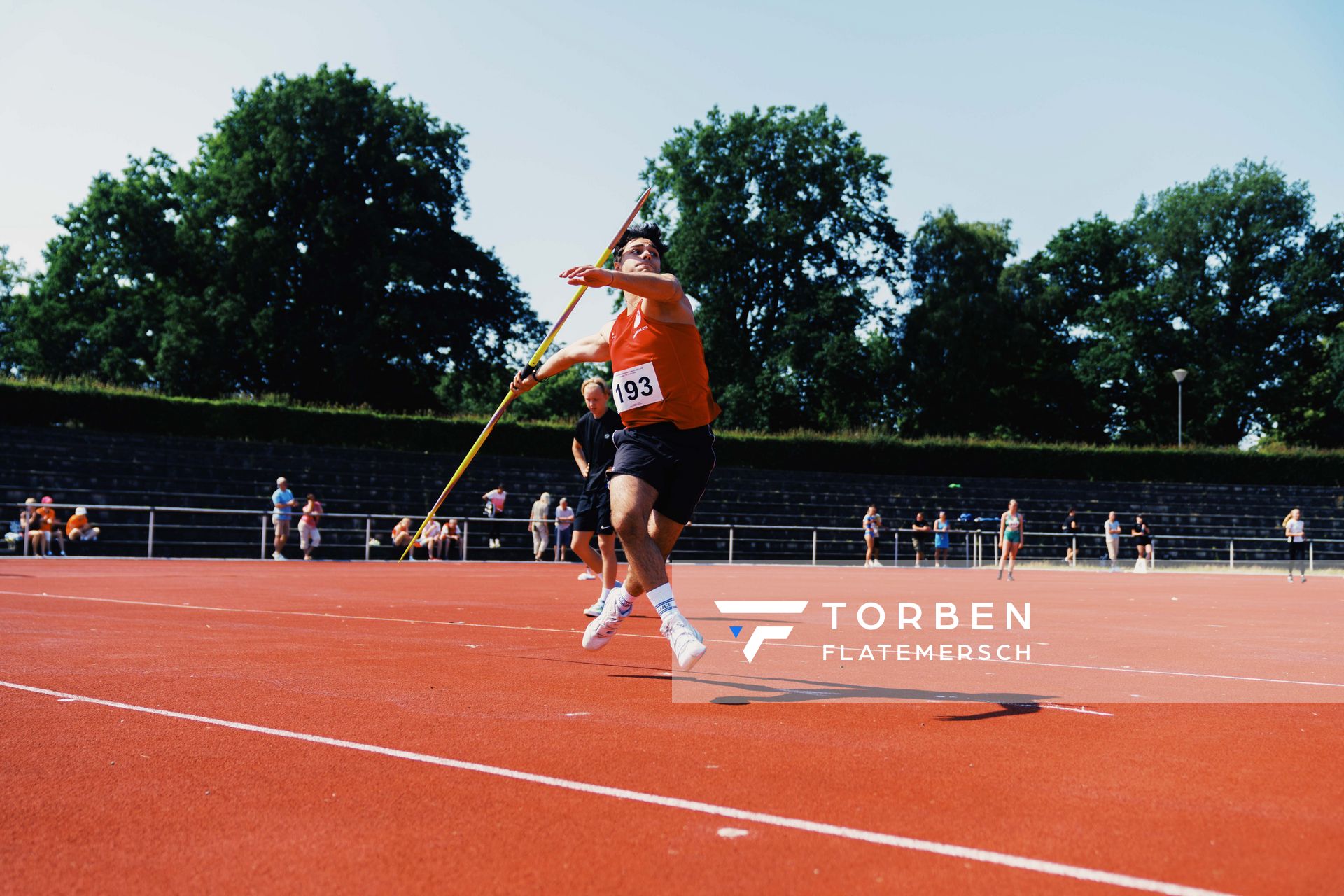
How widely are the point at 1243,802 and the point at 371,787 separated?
249cm

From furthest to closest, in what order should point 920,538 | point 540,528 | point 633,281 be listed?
point 920,538, point 540,528, point 633,281

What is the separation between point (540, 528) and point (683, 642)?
23.8 metres

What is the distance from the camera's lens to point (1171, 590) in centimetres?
1884

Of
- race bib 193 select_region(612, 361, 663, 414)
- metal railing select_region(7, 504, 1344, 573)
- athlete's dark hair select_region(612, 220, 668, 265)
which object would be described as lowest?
metal railing select_region(7, 504, 1344, 573)

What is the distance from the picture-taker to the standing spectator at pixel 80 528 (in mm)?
23406

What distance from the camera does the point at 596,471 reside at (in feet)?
30.5

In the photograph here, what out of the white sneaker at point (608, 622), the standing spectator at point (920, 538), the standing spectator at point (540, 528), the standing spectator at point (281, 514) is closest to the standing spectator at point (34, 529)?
the standing spectator at point (281, 514)

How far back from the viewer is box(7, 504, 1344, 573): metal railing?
25391 mm

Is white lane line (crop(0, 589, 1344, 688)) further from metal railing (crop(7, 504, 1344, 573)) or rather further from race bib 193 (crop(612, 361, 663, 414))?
metal railing (crop(7, 504, 1344, 573))

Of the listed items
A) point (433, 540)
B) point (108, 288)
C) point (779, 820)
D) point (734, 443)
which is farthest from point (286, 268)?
point (779, 820)

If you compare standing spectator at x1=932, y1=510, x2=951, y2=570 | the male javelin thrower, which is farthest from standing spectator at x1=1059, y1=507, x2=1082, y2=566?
the male javelin thrower

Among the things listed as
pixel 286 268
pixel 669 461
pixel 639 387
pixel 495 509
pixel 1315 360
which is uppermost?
pixel 286 268

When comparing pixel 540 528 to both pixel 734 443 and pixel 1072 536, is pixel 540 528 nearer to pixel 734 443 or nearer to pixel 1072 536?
pixel 734 443

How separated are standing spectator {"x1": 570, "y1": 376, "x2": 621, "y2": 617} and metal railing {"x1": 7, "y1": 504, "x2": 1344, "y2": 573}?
14653 millimetres
